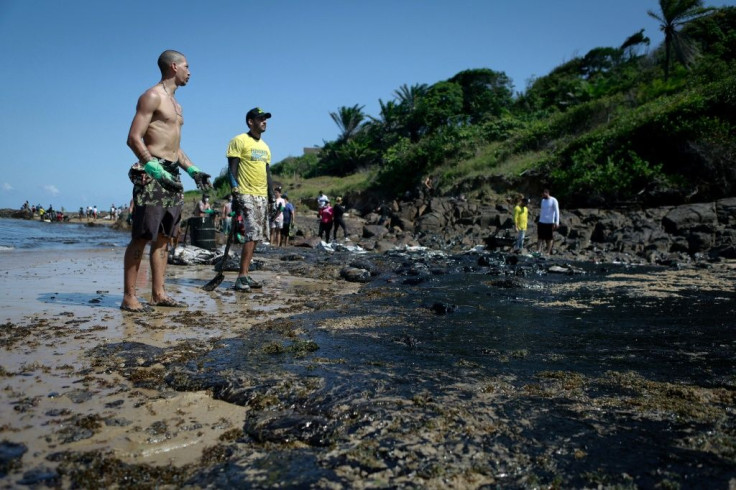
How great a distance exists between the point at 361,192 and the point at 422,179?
19.5 feet

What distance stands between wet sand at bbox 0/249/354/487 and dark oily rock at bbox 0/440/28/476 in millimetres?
21

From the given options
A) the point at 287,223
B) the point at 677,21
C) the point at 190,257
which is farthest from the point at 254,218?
the point at 677,21

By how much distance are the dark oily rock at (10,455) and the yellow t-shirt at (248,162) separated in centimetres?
379

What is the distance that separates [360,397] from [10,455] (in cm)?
112

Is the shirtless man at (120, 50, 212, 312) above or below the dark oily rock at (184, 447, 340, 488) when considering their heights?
above

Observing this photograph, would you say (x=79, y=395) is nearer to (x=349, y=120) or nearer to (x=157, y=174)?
(x=157, y=174)

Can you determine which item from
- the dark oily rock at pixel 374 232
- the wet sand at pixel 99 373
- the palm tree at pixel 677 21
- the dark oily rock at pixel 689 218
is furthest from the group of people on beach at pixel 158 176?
the palm tree at pixel 677 21

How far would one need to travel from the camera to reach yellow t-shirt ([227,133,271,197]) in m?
5.04

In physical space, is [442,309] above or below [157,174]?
below

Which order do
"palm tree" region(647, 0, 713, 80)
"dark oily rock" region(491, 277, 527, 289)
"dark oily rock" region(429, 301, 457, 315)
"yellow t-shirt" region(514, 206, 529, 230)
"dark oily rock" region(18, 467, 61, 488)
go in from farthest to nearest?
"palm tree" region(647, 0, 713, 80)
"yellow t-shirt" region(514, 206, 529, 230)
"dark oily rock" region(491, 277, 527, 289)
"dark oily rock" region(429, 301, 457, 315)
"dark oily rock" region(18, 467, 61, 488)

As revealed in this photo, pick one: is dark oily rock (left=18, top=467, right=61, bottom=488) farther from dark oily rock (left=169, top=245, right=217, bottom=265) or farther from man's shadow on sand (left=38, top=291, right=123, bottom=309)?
dark oily rock (left=169, top=245, right=217, bottom=265)

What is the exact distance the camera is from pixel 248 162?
16.6 feet

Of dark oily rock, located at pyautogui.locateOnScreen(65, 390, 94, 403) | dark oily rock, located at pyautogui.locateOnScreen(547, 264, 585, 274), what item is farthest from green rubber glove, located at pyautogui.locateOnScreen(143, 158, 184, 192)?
dark oily rock, located at pyautogui.locateOnScreen(547, 264, 585, 274)

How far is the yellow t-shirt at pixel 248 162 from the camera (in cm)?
504
